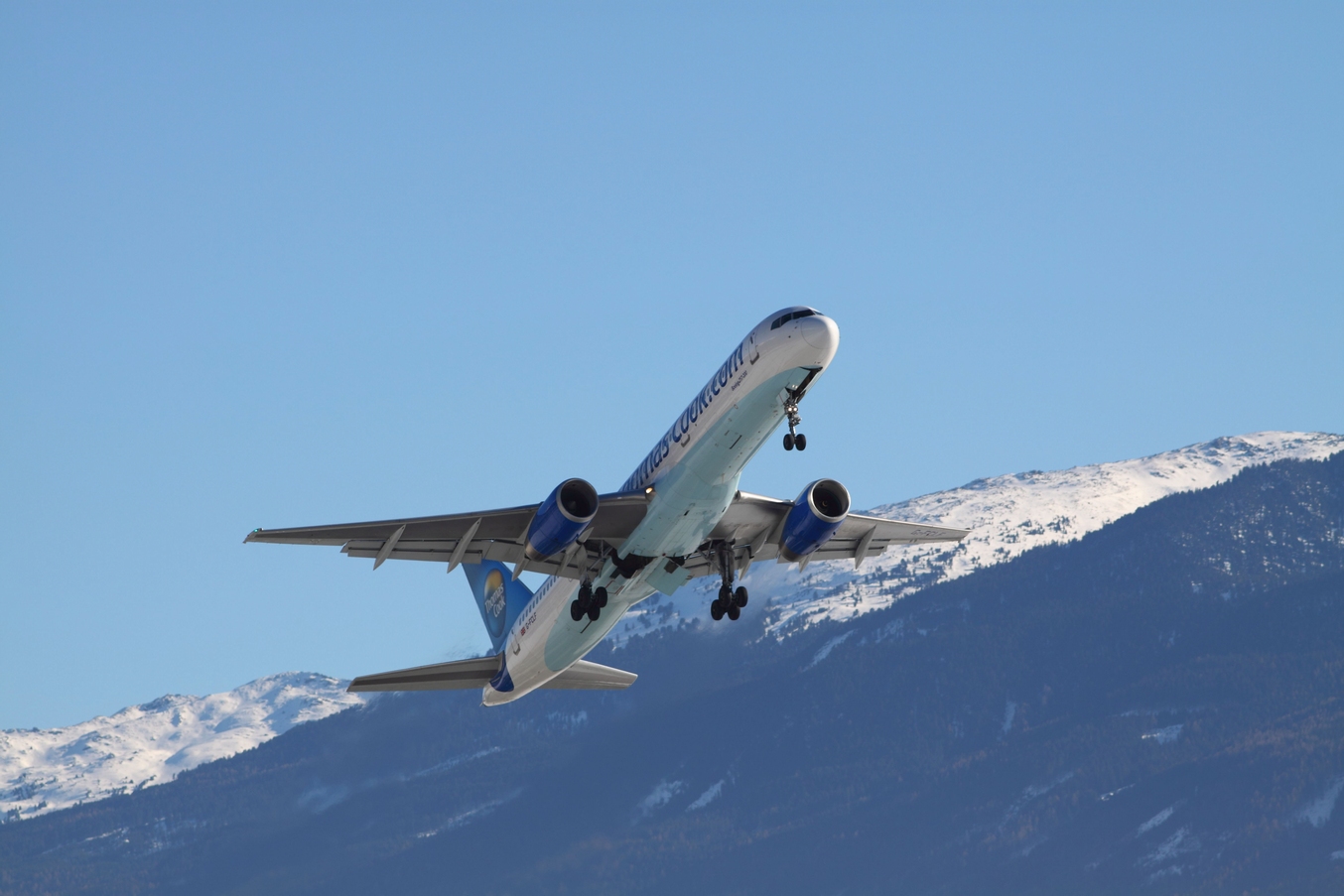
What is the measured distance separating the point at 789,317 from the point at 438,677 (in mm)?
21009

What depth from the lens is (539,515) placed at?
42.8m

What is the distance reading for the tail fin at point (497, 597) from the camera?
5841 cm

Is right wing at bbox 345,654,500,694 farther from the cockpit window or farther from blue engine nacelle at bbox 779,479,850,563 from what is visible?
the cockpit window

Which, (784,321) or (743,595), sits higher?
(784,321)

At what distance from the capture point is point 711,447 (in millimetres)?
41094

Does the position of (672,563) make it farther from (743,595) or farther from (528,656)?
(528,656)

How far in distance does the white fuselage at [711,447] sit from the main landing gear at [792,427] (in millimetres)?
214

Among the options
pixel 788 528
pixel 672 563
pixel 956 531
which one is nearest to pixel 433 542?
pixel 672 563

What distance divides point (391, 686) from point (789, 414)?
19990mm

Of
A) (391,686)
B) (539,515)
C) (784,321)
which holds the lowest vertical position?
(391,686)

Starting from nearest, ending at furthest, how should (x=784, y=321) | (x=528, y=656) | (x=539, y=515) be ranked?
(x=784, y=321) < (x=539, y=515) < (x=528, y=656)

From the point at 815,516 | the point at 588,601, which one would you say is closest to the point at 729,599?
the point at 815,516

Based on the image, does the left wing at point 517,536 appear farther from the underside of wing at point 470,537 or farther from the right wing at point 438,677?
the right wing at point 438,677

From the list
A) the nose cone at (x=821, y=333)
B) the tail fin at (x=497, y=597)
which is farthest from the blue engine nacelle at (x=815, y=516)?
the tail fin at (x=497, y=597)
